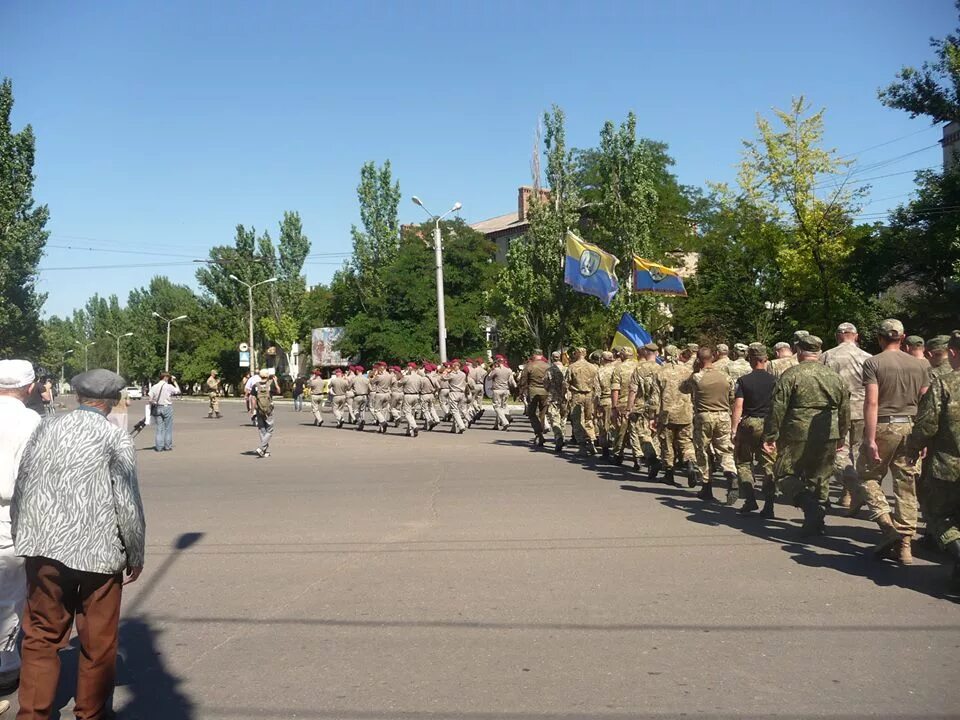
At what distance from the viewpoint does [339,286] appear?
6456cm

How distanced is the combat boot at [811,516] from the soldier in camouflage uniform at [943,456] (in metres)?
1.72

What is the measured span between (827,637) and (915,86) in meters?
28.4

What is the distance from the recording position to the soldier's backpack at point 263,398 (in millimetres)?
17422

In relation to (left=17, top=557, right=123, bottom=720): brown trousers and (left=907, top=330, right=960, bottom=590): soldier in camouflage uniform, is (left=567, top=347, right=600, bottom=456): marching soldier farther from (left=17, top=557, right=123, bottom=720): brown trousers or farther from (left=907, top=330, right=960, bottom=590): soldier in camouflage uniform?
(left=17, top=557, right=123, bottom=720): brown trousers

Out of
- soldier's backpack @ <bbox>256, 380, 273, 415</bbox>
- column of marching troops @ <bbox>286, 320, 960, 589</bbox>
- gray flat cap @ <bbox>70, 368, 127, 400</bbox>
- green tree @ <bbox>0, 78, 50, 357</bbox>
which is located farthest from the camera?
green tree @ <bbox>0, 78, 50, 357</bbox>

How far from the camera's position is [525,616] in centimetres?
597

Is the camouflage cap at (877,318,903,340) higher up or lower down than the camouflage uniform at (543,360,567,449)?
higher up

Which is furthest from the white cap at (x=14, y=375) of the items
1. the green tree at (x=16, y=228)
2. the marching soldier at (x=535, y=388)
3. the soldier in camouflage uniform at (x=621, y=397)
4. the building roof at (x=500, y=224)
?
the building roof at (x=500, y=224)

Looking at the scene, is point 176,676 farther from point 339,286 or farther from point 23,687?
point 339,286

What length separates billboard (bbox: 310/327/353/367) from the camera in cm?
6606

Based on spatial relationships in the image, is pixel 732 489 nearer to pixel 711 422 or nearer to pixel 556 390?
pixel 711 422

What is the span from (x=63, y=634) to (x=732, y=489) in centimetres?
802

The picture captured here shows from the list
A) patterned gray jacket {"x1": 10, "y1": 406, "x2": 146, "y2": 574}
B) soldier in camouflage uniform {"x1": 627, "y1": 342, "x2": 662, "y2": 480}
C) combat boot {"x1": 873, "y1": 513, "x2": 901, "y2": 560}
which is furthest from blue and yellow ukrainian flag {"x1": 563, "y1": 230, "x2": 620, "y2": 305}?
patterned gray jacket {"x1": 10, "y1": 406, "x2": 146, "y2": 574}

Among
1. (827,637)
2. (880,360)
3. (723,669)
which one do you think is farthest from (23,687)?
(880,360)
